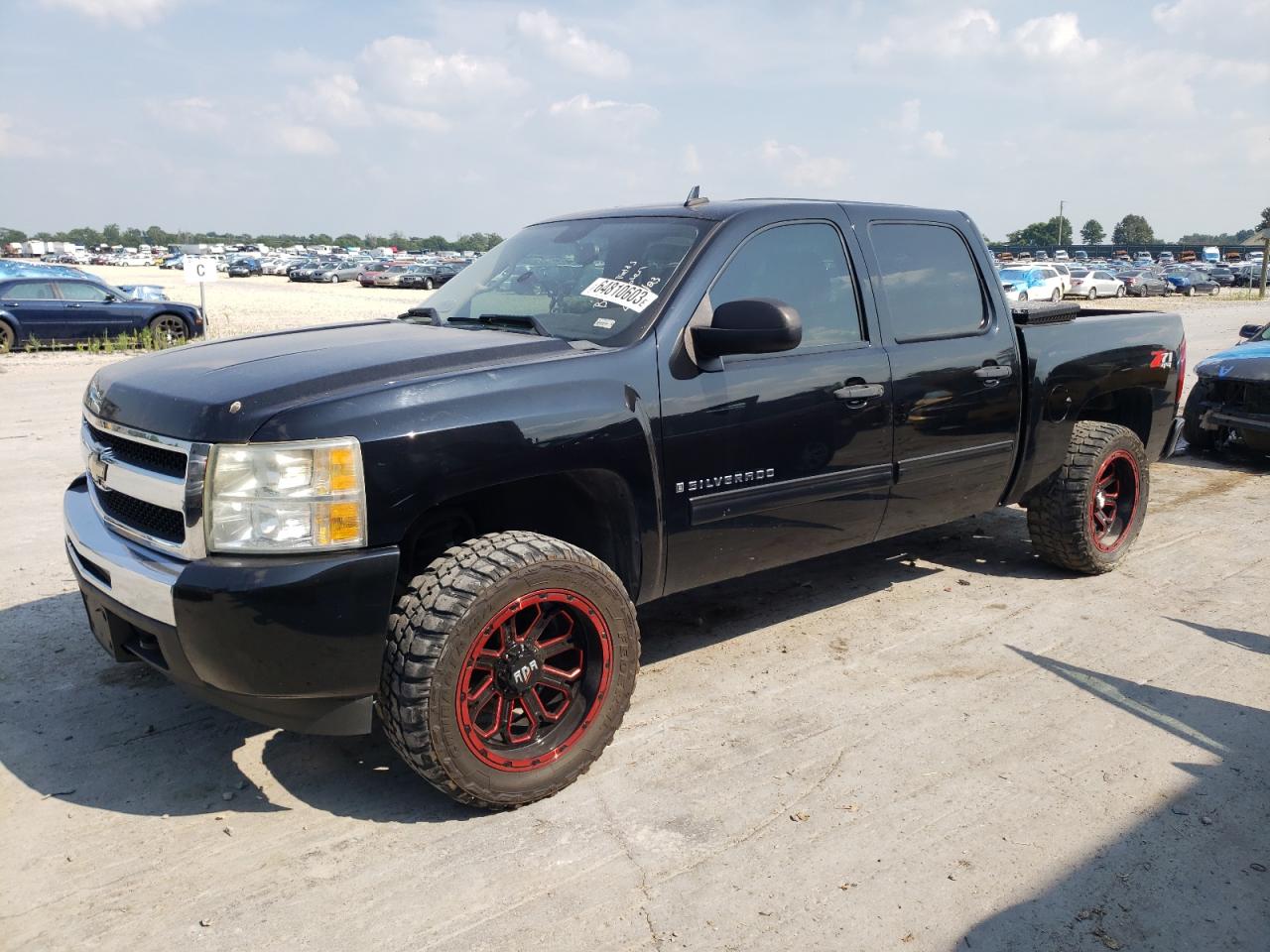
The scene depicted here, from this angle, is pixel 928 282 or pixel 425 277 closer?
pixel 928 282

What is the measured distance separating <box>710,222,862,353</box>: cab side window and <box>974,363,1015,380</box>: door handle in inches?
30.6

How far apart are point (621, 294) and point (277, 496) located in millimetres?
1544

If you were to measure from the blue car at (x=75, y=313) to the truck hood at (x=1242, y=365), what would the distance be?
16.3 metres

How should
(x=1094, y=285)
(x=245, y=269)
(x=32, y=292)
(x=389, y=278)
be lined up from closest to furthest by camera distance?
(x=32, y=292) → (x=1094, y=285) → (x=389, y=278) → (x=245, y=269)

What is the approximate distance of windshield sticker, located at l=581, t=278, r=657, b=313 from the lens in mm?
3705

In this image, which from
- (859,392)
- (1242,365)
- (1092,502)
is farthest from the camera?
(1242,365)

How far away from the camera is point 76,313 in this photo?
1772 cm

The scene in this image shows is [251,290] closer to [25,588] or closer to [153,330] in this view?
[153,330]

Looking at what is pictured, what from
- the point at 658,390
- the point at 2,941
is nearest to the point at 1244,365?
the point at 658,390

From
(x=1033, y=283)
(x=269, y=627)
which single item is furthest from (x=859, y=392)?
(x=1033, y=283)

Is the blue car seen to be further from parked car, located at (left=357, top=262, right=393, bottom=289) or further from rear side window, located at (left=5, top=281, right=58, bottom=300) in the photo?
parked car, located at (left=357, top=262, right=393, bottom=289)

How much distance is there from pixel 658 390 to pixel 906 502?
5.05 feet

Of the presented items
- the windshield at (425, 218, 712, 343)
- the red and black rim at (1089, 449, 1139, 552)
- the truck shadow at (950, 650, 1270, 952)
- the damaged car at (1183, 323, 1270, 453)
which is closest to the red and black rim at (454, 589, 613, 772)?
the windshield at (425, 218, 712, 343)

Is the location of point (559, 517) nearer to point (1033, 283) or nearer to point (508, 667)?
point (508, 667)
